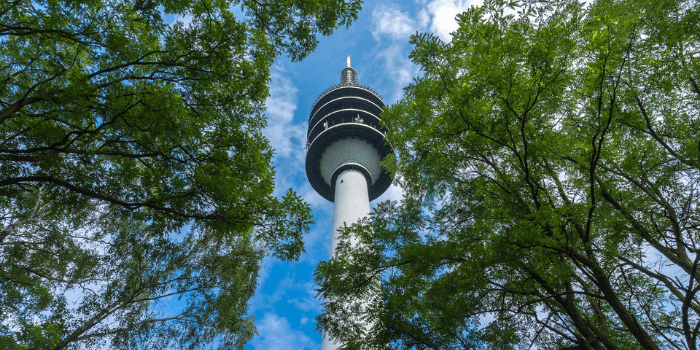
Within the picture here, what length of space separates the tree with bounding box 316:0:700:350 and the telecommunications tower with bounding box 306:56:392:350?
15.2 m

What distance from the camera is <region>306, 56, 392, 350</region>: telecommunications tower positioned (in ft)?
82.3

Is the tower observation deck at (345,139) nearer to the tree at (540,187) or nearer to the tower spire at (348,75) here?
the tower spire at (348,75)

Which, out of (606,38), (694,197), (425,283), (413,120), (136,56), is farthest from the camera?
(413,120)

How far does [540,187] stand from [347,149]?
23.5 meters

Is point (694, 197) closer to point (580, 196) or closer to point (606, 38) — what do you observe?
point (580, 196)

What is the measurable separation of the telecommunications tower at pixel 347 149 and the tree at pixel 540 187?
15.2m

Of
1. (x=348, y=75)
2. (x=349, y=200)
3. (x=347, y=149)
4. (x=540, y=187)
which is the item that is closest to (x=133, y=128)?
(x=540, y=187)

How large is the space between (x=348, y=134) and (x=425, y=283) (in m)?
22.9

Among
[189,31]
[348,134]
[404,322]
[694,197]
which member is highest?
[348,134]

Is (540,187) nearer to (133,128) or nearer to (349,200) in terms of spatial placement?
(133,128)

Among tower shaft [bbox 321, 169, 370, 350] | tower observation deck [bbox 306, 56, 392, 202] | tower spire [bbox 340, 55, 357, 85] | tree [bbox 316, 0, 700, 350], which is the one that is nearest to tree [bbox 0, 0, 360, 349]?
tree [bbox 316, 0, 700, 350]

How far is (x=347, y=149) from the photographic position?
28812 millimetres

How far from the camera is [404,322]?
699 centimetres

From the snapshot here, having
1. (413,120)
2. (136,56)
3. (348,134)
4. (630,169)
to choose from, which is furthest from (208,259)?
(348,134)
